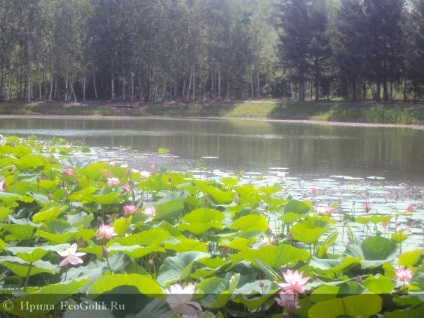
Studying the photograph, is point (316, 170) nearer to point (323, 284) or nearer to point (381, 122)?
point (323, 284)

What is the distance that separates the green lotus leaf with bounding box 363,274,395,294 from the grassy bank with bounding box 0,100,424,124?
104 ft

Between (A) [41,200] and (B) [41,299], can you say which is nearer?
(B) [41,299]

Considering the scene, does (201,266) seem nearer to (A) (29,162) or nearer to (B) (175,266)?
(B) (175,266)

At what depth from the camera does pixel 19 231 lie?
2871 mm

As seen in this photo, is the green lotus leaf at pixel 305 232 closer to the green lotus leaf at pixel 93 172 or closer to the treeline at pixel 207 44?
the green lotus leaf at pixel 93 172

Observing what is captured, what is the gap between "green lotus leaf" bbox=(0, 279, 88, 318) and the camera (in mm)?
2047

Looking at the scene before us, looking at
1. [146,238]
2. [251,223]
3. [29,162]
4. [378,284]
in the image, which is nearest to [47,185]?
[29,162]

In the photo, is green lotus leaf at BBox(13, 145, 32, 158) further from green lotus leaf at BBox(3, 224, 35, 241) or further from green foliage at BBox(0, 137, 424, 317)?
green lotus leaf at BBox(3, 224, 35, 241)

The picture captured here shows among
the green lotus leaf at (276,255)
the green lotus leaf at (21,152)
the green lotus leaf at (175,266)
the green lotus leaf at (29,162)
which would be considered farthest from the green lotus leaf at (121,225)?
the green lotus leaf at (21,152)

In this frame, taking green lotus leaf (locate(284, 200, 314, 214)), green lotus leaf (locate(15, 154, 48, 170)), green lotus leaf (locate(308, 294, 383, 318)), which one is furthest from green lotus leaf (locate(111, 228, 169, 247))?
green lotus leaf (locate(15, 154, 48, 170))

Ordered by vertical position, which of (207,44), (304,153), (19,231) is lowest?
(304,153)

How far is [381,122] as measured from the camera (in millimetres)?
32625

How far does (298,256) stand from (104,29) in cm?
4732

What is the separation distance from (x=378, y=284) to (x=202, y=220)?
46.3 inches
